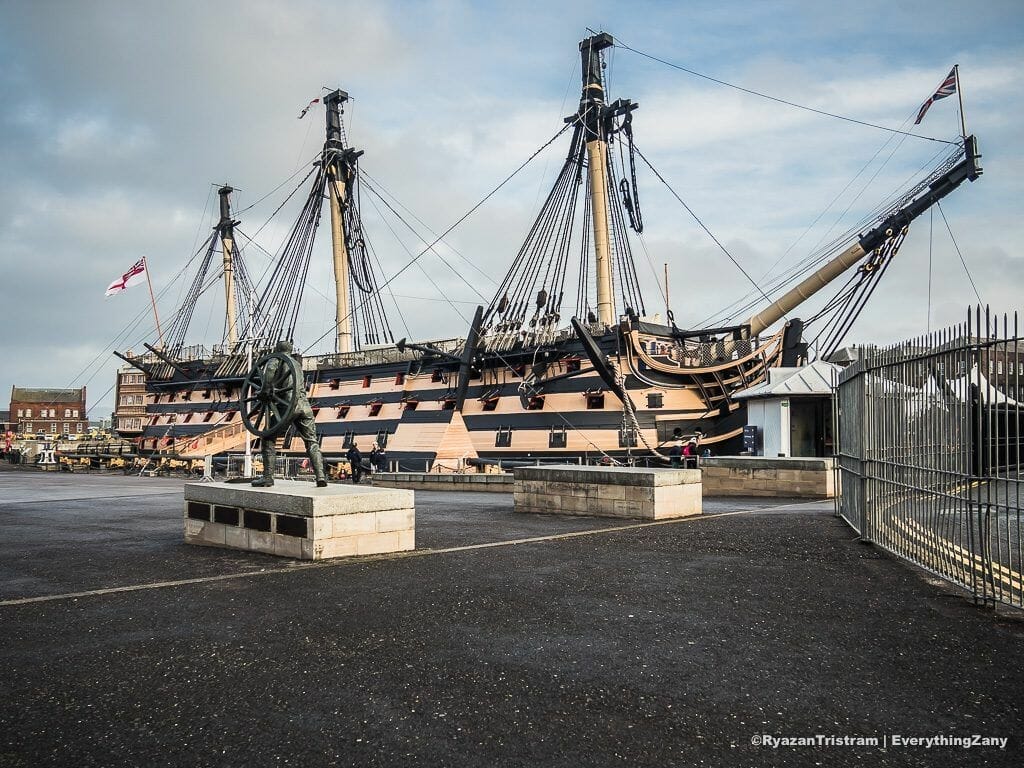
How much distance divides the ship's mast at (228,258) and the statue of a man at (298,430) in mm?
55836

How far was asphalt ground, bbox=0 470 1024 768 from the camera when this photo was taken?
370cm

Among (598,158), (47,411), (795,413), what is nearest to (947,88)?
(795,413)

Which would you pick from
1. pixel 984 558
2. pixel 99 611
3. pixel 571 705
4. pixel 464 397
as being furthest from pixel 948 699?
pixel 464 397

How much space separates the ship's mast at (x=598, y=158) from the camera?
33.7 meters

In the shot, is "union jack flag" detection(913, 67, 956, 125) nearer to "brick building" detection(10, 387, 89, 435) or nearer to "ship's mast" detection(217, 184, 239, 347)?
"ship's mast" detection(217, 184, 239, 347)

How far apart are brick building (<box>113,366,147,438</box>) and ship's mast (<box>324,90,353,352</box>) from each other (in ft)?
103

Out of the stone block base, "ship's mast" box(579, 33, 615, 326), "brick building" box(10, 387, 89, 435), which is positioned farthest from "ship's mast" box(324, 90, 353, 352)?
"brick building" box(10, 387, 89, 435)

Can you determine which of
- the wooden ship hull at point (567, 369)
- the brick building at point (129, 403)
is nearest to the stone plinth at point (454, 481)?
the wooden ship hull at point (567, 369)

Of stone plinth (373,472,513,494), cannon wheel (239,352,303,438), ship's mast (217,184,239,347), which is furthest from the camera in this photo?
ship's mast (217,184,239,347)

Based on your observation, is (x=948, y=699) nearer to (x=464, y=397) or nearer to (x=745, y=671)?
(x=745, y=671)

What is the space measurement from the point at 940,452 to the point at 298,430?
8087 mm

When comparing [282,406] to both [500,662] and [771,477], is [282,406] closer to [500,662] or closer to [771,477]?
[500,662]

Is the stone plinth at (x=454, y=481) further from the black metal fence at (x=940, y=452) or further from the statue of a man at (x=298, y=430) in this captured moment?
the black metal fence at (x=940, y=452)

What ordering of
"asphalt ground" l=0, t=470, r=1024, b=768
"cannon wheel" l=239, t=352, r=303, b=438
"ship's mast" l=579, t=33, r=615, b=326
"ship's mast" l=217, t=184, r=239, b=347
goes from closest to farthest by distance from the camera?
"asphalt ground" l=0, t=470, r=1024, b=768 → "cannon wheel" l=239, t=352, r=303, b=438 → "ship's mast" l=579, t=33, r=615, b=326 → "ship's mast" l=217, t=184, r=239, b=347
